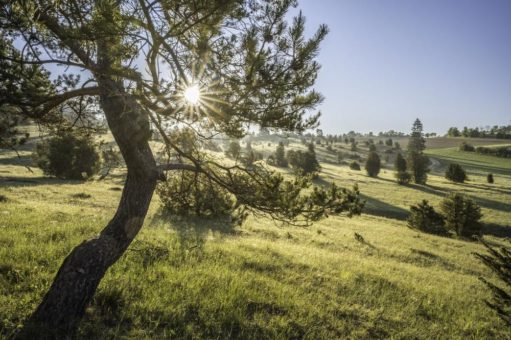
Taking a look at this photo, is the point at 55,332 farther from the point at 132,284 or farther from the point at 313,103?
the point at 313,103

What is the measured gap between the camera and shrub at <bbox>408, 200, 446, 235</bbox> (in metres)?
28.1

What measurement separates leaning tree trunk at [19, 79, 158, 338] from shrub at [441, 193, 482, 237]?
30.1 m

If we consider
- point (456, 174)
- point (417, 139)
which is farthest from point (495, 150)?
point (456, 174)

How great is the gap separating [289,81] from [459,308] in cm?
760

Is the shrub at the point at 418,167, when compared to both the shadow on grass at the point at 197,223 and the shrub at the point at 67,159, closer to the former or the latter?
the shadow on grass at the point at 197,223

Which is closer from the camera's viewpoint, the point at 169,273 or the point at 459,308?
the point at 169,273

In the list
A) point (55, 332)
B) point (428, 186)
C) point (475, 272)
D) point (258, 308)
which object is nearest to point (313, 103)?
point (258, 308)

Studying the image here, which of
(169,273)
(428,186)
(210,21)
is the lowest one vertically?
(428,186)

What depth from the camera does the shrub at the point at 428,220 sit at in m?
28.1

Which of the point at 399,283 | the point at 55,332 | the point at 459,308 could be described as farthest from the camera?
the point at 399,283

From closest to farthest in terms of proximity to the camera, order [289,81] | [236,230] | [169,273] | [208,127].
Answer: [289,81], [208,127], [169,273], [236,230]

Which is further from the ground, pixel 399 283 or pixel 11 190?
pixel 11 190

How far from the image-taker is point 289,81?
509 cm

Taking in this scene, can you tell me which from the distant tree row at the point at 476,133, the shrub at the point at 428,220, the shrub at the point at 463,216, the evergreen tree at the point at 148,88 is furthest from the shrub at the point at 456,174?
the distant tree row at the point at 476,133
